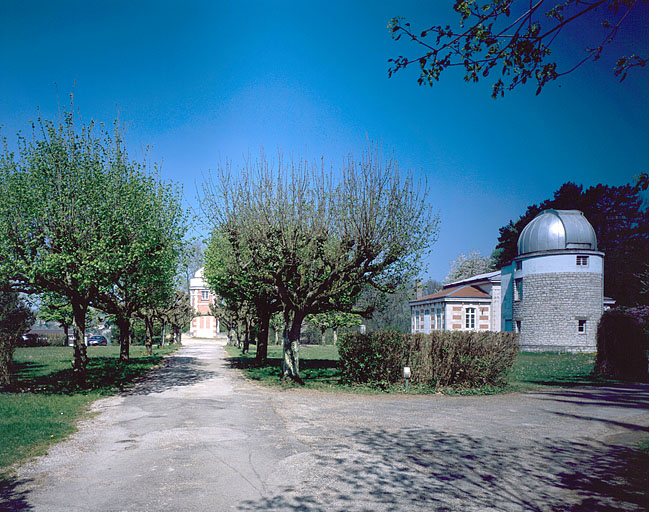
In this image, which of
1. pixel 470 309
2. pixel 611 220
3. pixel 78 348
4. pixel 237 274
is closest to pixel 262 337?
pixel 237 274

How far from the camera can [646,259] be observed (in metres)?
57.7

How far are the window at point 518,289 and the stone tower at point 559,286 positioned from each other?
98 millimetres

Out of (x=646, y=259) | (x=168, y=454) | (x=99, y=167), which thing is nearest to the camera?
(x=168, y=454)

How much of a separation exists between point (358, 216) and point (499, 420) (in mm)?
8475

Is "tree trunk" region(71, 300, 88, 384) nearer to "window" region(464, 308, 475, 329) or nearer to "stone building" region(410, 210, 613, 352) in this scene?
"stone building" region(410, 210, 613, 352)

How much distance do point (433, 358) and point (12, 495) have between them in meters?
13.8

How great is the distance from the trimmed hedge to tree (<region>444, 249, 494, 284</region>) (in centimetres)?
7861

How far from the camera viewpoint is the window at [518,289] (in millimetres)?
47781

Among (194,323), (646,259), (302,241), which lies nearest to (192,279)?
(194,323)

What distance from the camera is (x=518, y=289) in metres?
48.7

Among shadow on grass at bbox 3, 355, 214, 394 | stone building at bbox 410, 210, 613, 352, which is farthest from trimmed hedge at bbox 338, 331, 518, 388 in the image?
stone building at bbox 410, 210, 613, 352

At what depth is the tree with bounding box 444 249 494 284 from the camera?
314ft

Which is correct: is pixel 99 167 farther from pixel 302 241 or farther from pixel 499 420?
pixel 499 420

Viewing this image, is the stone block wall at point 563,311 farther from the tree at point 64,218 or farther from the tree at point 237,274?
the tree at point 64,218
